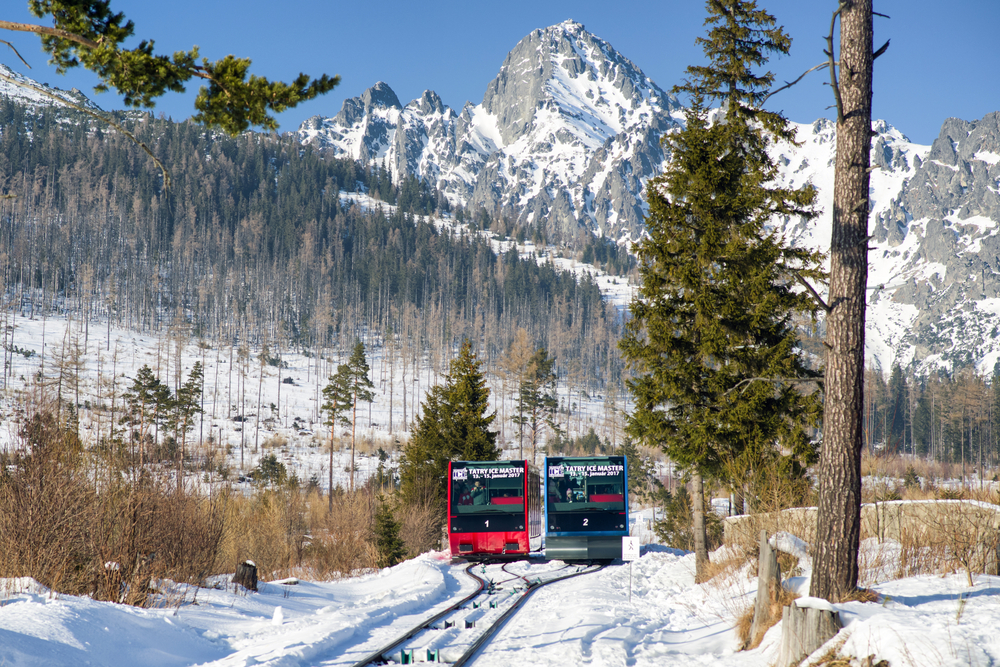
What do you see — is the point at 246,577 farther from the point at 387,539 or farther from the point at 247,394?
the point at 247,394

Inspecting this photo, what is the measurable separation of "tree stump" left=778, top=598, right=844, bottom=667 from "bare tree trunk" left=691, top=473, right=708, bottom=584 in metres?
7.80

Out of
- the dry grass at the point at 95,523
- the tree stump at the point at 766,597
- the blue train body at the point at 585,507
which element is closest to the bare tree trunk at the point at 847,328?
the tree stump at the point at 766,597

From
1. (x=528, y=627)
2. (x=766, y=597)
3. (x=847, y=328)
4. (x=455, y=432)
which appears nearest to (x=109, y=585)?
(x=528, y=627)

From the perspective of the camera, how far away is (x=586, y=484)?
A: 23.5 m

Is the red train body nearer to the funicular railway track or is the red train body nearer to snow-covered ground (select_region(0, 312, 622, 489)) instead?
the funicular railway track

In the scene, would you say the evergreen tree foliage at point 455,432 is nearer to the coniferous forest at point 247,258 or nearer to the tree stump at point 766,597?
the tree stump at point 766,597

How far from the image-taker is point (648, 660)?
801cm

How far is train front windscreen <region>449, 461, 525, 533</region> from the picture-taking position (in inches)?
944

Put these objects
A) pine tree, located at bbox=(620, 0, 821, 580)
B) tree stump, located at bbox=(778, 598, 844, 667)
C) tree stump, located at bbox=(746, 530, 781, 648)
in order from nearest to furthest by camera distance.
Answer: tree stump, located at bbox=(778, 598, 844, 667) < tree stump, located at bbox=(746, 530, 781, 648) < pine tree, located at bbox=(620, 0, 821, 580)

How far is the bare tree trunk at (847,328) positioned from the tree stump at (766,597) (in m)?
0.58

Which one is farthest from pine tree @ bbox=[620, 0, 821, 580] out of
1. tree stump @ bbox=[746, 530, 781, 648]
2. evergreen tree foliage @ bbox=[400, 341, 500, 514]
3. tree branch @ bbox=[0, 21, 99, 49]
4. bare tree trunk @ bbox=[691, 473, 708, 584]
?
evergreen tree foliage @ bbox=[400, 341, 500, 514]

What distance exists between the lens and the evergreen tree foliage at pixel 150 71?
7008 millimetres

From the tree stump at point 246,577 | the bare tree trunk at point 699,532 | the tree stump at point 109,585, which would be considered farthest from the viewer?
the bare tree trunk at point 699,532

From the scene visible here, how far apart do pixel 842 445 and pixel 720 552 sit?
795 cm
